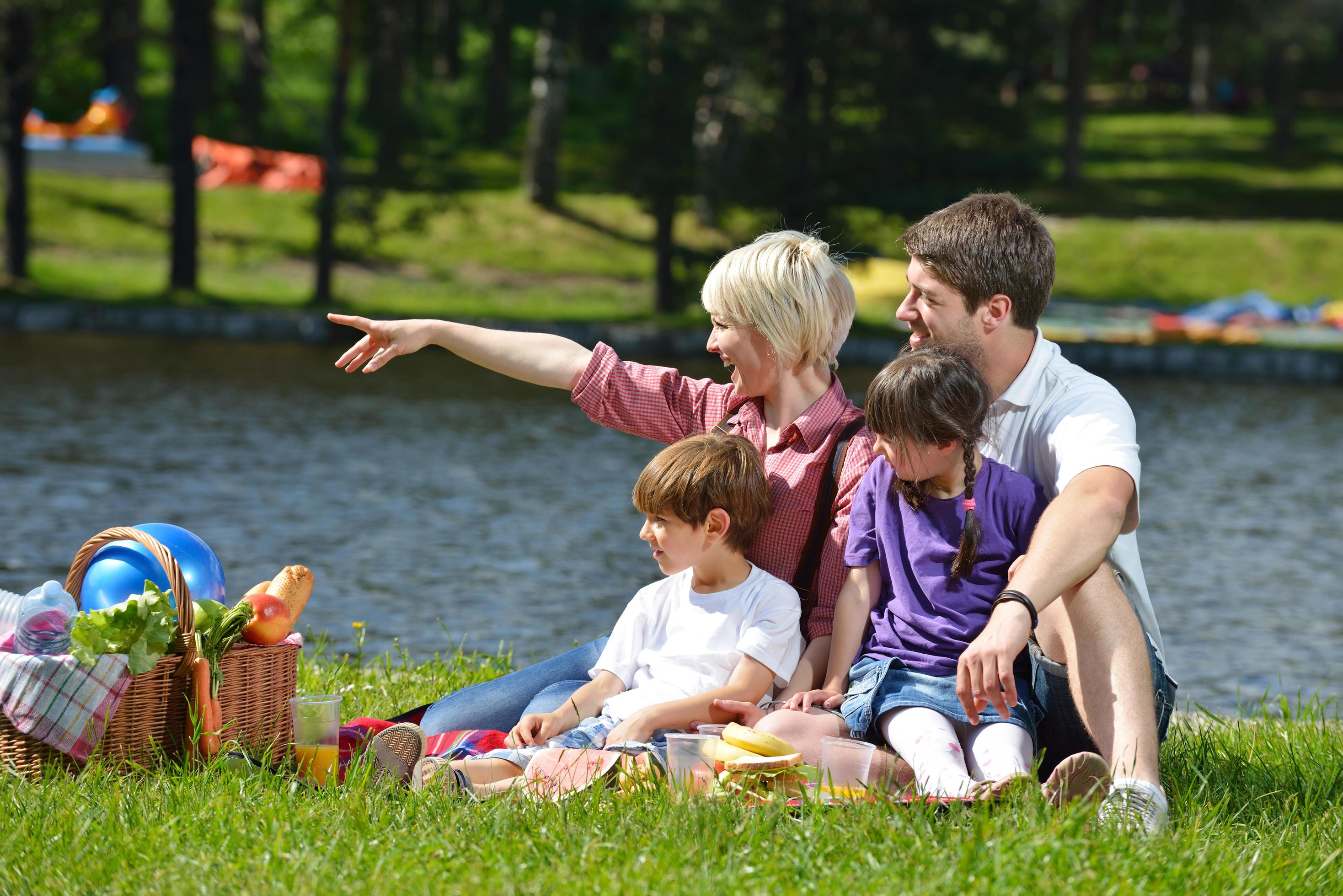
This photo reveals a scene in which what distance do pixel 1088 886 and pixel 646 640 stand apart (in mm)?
1456

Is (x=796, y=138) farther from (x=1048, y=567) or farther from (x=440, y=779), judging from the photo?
(x=440, y=779)

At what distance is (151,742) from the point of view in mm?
3672

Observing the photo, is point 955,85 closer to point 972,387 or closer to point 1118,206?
point 1118,206

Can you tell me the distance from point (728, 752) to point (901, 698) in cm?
46

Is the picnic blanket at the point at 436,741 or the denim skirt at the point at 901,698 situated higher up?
the denim skirt at the point at 901,698

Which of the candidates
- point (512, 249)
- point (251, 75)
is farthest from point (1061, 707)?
point (251, 75)

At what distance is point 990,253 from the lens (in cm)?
368

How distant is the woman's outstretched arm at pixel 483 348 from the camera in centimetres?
408

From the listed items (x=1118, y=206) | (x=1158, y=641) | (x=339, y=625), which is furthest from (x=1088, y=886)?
(x=1118, y=206)

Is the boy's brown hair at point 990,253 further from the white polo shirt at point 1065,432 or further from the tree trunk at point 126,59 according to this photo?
the tree trunk at point 126,59

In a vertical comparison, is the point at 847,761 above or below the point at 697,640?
below

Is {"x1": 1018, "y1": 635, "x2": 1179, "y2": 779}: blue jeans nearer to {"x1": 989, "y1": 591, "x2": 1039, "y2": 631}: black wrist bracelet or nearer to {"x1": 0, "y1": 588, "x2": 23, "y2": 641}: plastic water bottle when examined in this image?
{"x1": 989, "y1": 591, "x2": 1039, "y2": 631}: black wrist bracelet

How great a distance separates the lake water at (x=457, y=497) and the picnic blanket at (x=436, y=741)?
1952 mm

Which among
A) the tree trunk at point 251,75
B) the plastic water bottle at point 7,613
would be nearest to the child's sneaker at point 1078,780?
the plastic water bottle at point 7,613
